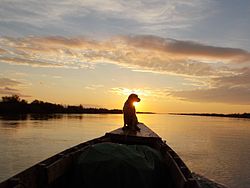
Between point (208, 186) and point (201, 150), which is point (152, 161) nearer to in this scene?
point (208, 186)

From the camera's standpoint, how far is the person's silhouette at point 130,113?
39.1 feet

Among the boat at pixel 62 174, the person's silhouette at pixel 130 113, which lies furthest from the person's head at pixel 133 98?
the boat at pixel 62 174

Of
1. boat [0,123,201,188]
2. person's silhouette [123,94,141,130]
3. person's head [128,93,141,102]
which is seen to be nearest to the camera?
boat [0,123,201,188]

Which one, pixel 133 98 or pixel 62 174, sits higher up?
pixel 133 98

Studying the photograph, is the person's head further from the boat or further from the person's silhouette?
the boat

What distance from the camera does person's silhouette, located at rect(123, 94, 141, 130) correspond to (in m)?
11.9

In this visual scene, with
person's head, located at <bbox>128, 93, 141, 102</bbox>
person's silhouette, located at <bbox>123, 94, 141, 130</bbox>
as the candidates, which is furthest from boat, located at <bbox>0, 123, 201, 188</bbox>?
person's head, located at <bbox>128, 93, 141, 102</bbox>

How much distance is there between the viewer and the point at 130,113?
470 inches

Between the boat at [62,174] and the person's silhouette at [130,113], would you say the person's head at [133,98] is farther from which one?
the boat at [62,174]

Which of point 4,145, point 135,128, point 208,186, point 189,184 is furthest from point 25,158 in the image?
point 189,184

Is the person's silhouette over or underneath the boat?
over

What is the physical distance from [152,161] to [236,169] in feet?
40.6

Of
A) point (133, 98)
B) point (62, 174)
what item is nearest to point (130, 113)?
point (133, 98)

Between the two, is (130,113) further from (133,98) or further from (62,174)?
(62,174)
